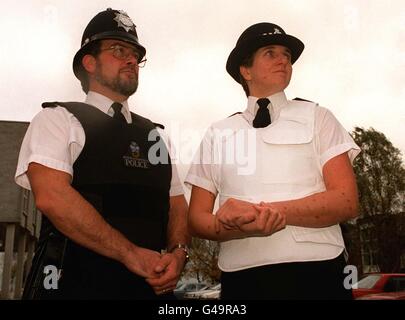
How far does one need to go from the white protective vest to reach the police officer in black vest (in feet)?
1.69

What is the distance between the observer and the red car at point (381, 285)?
1218 centimetres

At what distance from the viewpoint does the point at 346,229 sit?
292 cm

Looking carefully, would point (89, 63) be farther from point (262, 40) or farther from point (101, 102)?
point (262, 40)

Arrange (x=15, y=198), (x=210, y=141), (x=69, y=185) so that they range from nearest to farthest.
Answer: (x=69, y=185) → (x=210, y=141) → (x=15, y=198)

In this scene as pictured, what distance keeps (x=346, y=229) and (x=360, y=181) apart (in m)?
32.5

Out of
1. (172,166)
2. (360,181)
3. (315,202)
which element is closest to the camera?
(315,202)

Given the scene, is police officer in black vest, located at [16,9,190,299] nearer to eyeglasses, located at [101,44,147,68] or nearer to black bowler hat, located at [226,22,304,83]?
eyeglasses, located at [101,44,147,68]

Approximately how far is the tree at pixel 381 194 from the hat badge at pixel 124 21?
105ft

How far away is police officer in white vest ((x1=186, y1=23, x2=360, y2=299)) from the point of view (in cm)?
253

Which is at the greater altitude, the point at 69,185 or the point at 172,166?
the point at 172,166

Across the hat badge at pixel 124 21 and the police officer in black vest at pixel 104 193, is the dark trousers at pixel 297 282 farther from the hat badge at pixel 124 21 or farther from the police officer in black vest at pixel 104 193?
the hat badge at pixel 124 21

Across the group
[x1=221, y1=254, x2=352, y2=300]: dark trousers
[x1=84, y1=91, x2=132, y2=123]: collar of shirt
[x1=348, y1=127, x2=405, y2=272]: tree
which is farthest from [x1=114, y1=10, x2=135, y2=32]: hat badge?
[x1=348, y1=127, x2=405, y2=272]: tree

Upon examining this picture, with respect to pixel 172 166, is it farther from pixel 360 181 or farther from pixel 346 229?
pixel 360 181
